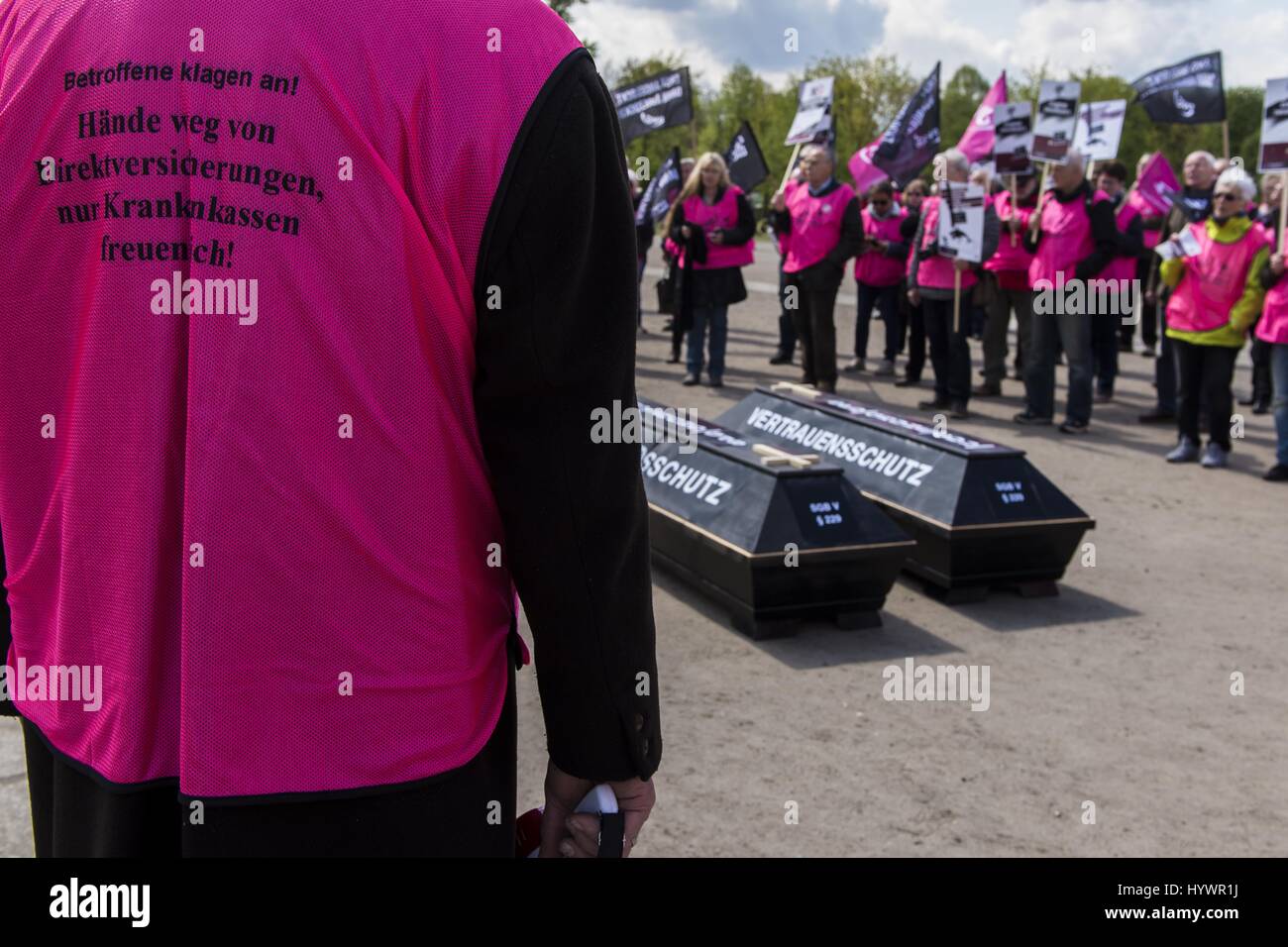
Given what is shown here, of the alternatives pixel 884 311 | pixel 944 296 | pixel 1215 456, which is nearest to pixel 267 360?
pixel 1215 456

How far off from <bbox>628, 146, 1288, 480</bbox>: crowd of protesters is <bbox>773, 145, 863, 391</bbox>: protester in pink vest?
0.01 metres

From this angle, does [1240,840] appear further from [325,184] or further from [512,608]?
[325,184]

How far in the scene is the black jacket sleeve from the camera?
1.54m

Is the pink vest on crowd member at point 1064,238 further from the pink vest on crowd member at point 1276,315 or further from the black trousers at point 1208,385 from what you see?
the pink vest on crowd member at point 1276,315

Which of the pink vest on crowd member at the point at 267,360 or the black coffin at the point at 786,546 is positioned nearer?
the pink vest on crowd member at the point at 267,360

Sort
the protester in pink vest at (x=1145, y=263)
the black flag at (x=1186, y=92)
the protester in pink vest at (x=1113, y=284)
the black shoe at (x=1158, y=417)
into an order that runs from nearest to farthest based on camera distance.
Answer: the black shoe at (x=1158, y=417), the protester in pink vest at (x=1113, y=284), the black flag at (x=1186, y=92), the protester in pink vest at (x=1145, y=263)

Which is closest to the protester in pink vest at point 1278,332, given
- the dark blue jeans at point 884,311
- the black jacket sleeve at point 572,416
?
the dark blue jeans at point 884,311

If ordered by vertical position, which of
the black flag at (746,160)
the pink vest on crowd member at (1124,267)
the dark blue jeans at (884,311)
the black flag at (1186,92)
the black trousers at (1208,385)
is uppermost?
the black flag at (1186,92)

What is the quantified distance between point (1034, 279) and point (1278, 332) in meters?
2.32

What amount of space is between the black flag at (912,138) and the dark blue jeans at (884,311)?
1.21m

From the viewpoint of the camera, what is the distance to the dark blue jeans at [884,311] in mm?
14359

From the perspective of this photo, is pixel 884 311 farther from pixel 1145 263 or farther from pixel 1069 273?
pixel 1069 273

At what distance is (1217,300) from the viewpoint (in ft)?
32.2

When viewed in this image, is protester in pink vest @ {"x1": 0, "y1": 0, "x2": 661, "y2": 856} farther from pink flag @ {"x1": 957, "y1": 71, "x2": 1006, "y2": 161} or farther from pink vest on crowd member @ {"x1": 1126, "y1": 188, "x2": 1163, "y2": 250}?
pink flag @ {"x1": 957, "y1": 71, "x2": 1006, "y2": 161}
